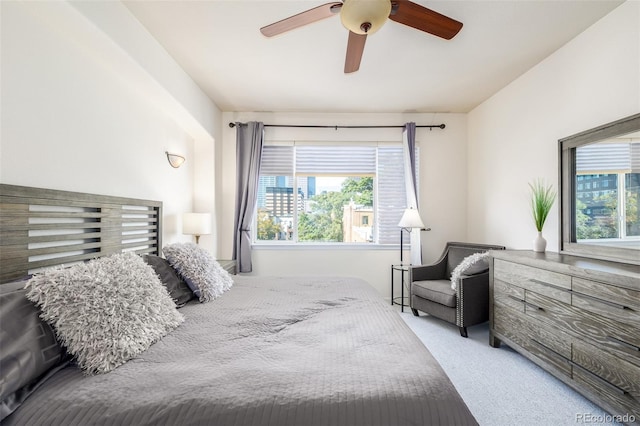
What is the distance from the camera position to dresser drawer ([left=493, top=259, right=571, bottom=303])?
196cm

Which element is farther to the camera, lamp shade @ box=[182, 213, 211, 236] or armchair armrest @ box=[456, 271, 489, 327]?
lamp shade @ box=[182, 213, 211, 236]

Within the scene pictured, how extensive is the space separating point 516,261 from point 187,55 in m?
3.36

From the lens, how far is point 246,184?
3.88 meters

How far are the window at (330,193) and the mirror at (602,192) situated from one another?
6.20ft

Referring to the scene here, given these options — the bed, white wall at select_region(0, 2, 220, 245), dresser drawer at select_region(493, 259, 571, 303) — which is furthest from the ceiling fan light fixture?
dresser drawer at select_region(493, 259, 571, 303)

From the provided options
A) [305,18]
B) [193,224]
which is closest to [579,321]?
[305,18]

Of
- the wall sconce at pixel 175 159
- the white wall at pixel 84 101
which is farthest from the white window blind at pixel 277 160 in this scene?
the white wall at pixel 84 101

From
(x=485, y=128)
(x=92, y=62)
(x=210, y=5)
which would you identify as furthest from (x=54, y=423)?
(x=485, y=128)

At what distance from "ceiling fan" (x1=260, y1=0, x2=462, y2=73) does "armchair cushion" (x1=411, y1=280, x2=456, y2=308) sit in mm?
2341

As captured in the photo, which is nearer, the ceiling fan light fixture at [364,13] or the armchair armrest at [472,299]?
the ceiling fan light fixture at [364,13]

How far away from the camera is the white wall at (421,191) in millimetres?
4035

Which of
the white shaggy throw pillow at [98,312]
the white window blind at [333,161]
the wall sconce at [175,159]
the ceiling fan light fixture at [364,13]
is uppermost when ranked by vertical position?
the ceiling fan light fixture at [364,13]

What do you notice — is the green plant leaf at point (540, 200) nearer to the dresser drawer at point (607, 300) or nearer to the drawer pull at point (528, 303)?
the drawer pull at point (528, 303)

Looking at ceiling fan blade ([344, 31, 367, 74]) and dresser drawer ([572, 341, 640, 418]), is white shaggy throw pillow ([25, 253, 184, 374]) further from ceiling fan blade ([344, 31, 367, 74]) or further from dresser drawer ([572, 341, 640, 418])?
dresser drawer ([572, 341, 640, 418])
